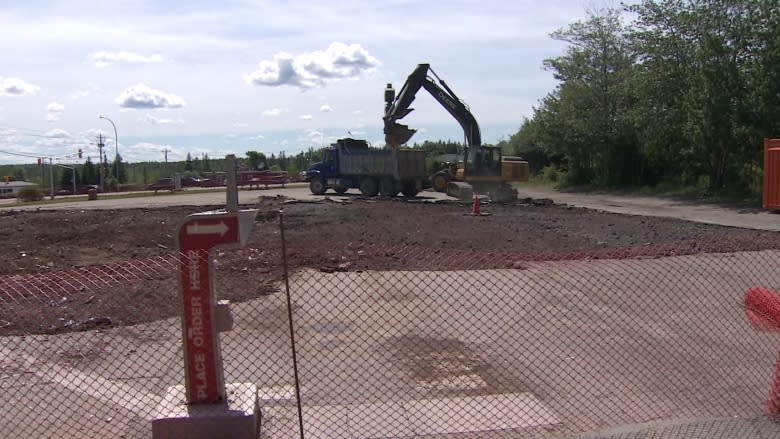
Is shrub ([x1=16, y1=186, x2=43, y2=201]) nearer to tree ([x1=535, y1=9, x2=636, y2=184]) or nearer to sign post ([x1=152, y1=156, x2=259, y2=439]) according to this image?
tree ([x1=535, y1=9, x2=636, y2=184])

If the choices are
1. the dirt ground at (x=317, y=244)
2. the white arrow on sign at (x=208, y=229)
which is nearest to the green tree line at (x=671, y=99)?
the dirt ground at (x=317, y=244)

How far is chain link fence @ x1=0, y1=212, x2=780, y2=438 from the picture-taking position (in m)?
5.83

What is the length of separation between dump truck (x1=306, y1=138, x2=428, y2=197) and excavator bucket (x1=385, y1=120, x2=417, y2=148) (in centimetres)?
40

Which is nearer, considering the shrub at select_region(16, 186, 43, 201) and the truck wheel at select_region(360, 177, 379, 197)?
the truck wheel at select_region(360, 177, 379, 197)

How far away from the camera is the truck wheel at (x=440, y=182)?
38188mm

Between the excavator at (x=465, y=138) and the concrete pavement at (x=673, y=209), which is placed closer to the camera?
the concrete pavement at (x=673, y=209)

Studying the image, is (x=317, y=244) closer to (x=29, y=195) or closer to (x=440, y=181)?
(x=440, y=181)

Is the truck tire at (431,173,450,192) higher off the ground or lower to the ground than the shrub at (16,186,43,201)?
higher

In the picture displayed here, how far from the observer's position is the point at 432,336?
857 cm

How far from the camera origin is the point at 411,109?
35.6m

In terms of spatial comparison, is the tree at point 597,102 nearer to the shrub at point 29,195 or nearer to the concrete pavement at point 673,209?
the concrete pavement at point 673,209

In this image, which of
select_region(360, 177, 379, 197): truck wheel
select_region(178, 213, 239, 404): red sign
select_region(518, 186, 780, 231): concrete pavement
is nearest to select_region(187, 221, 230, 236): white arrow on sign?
select_region(178, 213, 239, 404): red sign

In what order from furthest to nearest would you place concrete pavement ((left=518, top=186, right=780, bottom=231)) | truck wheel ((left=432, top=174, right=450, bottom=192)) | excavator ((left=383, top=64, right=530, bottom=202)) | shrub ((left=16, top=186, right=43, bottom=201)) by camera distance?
shrub ((left=16, top=186, right=43, bottom=201)) < truck wheel ((left=432, top=174, right=450, bottom=192)) < excavator ((left=383, top=64, right=530, bottom=202)) < concrete pavement ((left=518, top=186, right=780, bottom=231))

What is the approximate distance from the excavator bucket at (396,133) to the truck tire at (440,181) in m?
3.36
